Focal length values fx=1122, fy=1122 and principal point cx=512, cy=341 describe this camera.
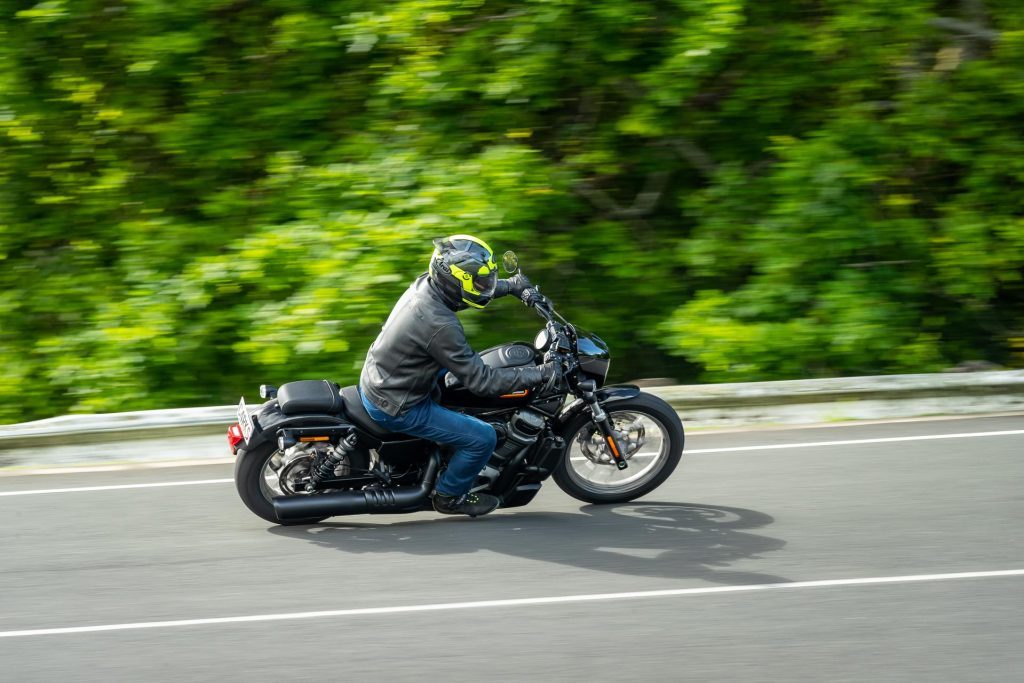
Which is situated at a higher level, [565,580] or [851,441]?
[565,580]

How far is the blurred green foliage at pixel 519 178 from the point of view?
10.3 meters

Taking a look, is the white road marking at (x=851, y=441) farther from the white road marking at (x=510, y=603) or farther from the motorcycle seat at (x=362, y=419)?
the motorcycle seat at (x=362, y=419)

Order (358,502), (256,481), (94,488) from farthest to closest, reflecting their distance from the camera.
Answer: (94,488) < (256,481) < (358,502)

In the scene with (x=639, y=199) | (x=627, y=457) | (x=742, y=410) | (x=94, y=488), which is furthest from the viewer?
(x=639, y=199)

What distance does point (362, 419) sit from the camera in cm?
669

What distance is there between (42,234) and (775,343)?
749 centimetres

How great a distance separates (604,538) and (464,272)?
179 cm

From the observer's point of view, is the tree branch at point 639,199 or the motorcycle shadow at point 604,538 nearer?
the motorcycle shadow at point 604,538

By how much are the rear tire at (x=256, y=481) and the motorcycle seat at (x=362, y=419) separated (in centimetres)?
51

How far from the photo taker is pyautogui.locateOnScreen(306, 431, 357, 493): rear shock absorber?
6.74 meters

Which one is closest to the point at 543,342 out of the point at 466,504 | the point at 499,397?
the point at 499,397

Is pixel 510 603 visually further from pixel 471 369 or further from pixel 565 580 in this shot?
pixel 471 369

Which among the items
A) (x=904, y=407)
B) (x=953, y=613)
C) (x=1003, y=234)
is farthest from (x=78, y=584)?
(x=1003, y=234)

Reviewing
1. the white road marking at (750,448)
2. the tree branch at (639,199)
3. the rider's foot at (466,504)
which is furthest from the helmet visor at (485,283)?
the tree branch at (639,199)
